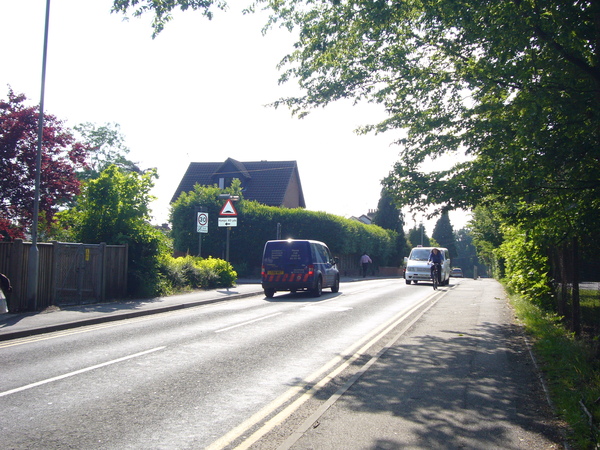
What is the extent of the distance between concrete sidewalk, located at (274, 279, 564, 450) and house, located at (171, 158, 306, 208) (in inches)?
1484

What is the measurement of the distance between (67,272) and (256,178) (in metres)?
34.7

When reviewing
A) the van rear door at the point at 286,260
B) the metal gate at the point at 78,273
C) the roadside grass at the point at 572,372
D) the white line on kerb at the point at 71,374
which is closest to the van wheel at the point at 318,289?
the van rear door at the point at 286,260

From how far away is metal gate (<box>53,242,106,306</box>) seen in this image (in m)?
14.6

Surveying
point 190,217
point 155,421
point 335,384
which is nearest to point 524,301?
point 335,384

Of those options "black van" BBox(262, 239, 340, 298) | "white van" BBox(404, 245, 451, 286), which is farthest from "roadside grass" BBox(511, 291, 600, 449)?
"white van" BBox(404, 245, 451, 286)

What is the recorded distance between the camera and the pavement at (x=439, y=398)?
4.94 m

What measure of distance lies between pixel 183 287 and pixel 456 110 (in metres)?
11.9

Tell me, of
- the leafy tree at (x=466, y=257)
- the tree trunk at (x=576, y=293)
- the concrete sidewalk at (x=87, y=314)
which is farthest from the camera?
the leafy tree at (x=466, y=257)

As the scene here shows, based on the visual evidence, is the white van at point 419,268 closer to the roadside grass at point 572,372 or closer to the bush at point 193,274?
the bush at point 193,274

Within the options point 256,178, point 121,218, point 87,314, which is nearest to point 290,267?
point 121,218

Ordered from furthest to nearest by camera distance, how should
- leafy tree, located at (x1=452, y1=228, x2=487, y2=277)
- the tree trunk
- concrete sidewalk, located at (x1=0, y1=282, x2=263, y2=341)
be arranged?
leafy tree, located at (x1=452, y1=228, x2=487, y2=277)
concrete sidewalk, located at (x1=0, y1=282, x2=263, y2=341)
the tree trunk

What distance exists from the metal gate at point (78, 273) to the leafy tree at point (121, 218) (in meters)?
1.51

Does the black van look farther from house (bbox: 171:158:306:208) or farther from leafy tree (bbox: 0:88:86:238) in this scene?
house (bbox: 171:158:306:208)

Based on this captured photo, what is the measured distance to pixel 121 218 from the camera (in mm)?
17578
